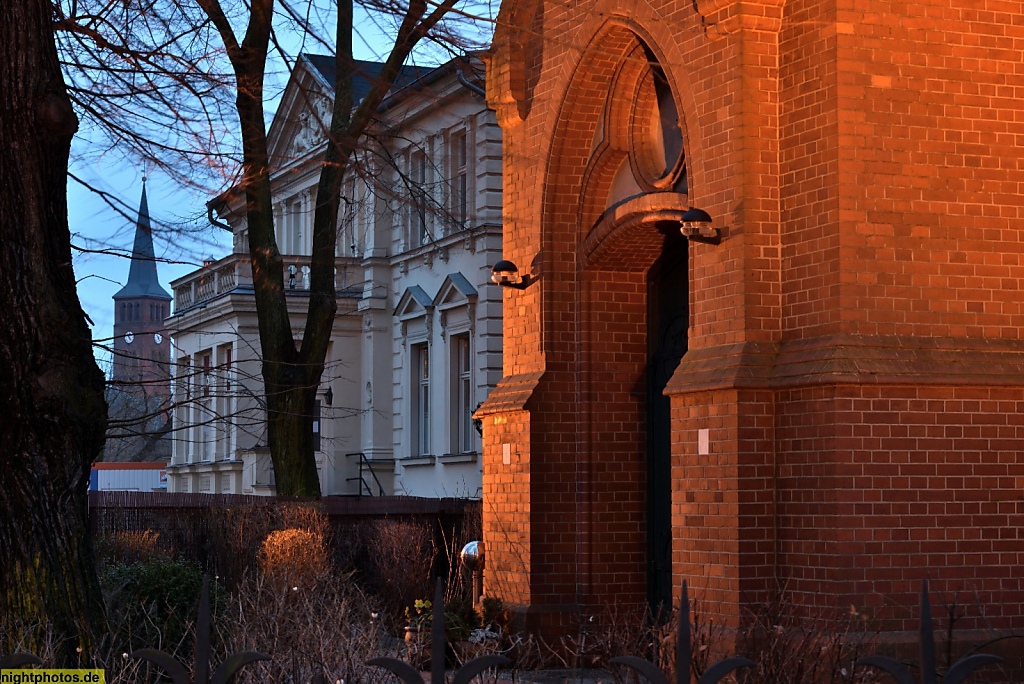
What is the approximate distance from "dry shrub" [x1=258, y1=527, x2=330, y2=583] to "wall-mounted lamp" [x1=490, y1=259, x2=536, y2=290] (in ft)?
14.4

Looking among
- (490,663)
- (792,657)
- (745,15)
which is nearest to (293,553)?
(745,15)

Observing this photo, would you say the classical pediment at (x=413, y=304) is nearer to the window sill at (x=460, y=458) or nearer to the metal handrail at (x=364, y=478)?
the window sill at (x=460, y=458)

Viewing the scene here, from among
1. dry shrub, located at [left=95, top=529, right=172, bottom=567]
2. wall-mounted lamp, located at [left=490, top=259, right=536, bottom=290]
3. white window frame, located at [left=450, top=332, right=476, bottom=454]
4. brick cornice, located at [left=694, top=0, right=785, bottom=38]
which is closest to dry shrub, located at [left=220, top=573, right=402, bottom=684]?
wall-mounted lamp, located at [left=490, top=259, right=536, bottom=290]

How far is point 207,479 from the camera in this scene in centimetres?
4069

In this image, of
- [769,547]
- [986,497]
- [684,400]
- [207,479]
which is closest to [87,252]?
[684,400]

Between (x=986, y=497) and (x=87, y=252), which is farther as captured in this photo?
(x=986, y=497)

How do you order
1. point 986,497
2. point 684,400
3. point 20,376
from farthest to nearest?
1. point 684,400
2. point 986,497
3. point 20,376

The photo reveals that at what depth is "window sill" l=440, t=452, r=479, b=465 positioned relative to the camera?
28.8 metres

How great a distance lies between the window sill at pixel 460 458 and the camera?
1133 inches

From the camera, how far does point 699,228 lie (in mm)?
11141

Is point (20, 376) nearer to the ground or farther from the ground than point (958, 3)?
nearer to the ground

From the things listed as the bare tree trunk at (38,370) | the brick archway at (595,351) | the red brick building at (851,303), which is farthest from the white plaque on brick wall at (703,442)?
the bare tree trunk at (38,370)

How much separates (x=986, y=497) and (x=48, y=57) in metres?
7.37

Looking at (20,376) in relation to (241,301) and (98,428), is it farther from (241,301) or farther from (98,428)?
(241,301)
